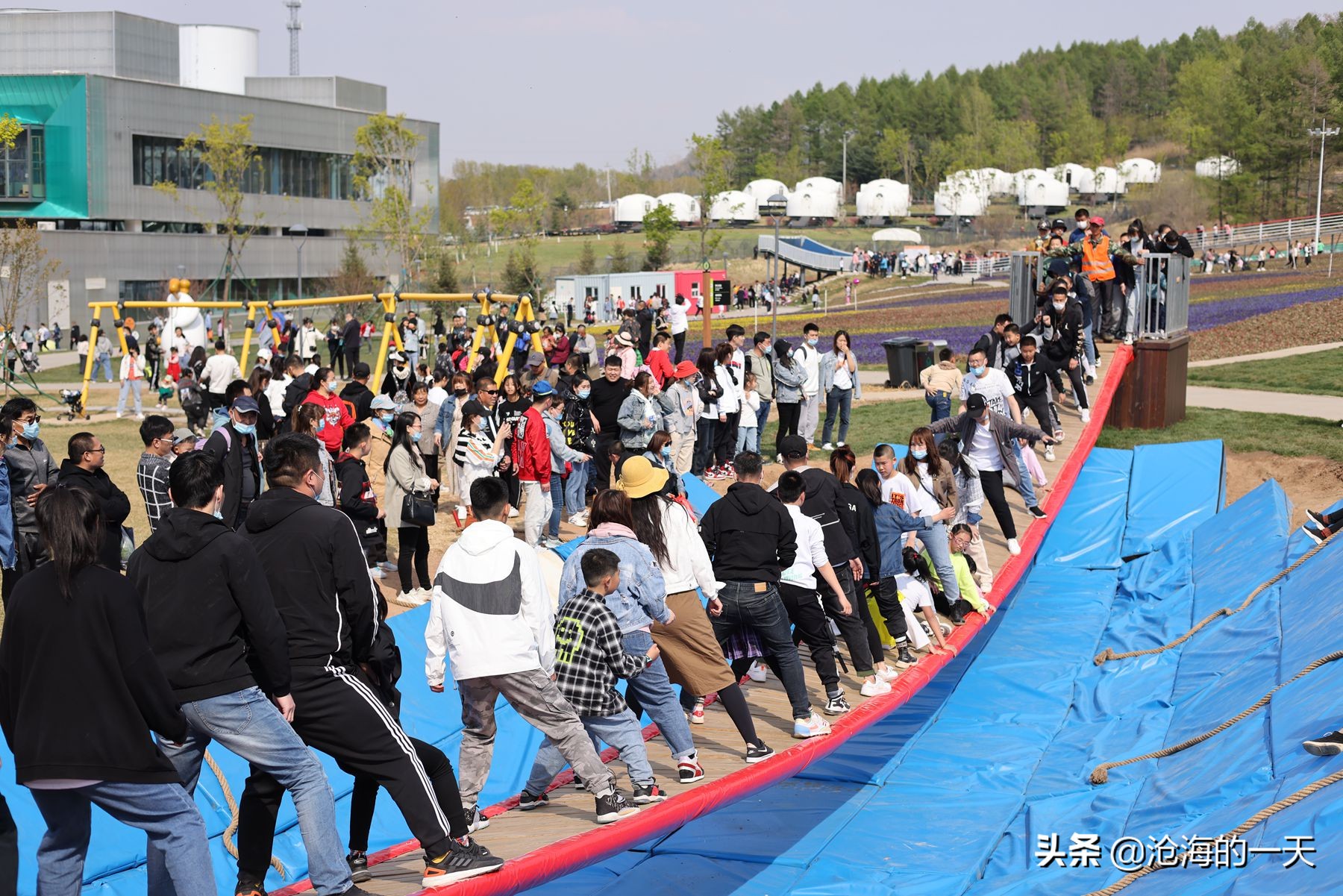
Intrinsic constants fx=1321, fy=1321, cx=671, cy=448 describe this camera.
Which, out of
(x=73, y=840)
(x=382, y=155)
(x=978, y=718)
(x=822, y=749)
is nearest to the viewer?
(x=73, y=840)

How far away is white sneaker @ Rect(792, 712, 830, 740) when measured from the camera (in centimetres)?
855

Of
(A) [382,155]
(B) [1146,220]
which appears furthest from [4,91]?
(B) [1146,220]

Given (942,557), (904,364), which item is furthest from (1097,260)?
(942,557)

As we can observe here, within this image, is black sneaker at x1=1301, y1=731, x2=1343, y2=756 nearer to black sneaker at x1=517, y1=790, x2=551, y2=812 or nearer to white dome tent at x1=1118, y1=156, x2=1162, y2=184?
black sneaker at x1=517, y1=790, x2=551, y2=812

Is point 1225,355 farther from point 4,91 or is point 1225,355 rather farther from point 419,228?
point 4,91

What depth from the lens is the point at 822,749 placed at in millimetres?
8539

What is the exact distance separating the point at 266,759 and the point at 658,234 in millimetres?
70026

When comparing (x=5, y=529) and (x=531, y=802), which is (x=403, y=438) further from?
(x=531, y=802)

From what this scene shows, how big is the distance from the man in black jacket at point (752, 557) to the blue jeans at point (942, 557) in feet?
9.82

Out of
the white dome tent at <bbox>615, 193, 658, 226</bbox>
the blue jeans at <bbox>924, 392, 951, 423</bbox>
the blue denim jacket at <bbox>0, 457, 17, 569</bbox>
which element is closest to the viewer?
the blue denim jacket at <bbox>0, 457, 17, 569</bbox>

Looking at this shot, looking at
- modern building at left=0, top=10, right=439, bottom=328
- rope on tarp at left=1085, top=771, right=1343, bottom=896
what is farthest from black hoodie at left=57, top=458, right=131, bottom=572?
modern building at left=0, top=10, right=439, bottom=328

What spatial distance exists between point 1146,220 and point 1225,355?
224 feet

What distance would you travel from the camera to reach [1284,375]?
25.8 m

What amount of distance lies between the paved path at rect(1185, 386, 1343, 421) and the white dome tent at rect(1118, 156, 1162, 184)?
306ft
